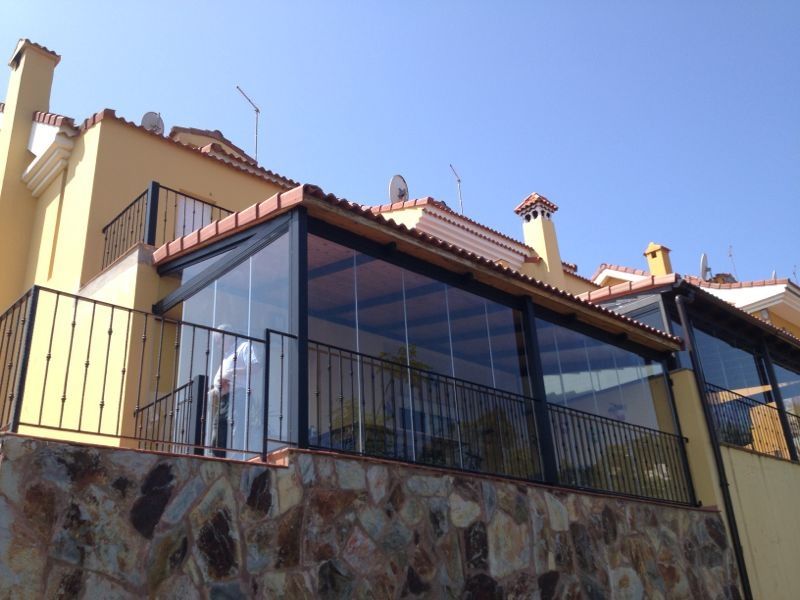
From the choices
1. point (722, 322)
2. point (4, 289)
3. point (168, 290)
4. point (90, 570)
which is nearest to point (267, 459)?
point (90, 570)

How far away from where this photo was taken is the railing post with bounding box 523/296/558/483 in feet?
29.9

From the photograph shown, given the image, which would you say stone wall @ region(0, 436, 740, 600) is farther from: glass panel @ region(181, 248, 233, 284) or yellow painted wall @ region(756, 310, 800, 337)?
yellow painted wall @ region(756, 310, 800, 337)

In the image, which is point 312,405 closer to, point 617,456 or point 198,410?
point 198,410

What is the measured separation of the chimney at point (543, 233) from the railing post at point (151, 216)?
1041 centimetres

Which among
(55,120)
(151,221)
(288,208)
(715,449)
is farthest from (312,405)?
(55,120)

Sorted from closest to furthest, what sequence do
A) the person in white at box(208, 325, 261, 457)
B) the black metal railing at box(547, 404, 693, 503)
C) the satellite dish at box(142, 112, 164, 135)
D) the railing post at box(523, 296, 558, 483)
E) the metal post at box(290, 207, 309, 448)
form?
the metal post at box(290, 207, 309, 448) → the person in white at box(208, 325, 261, 457) → the railing post at box(523, 296, 558, 483) → the black metal railing at box(547, 404, 693, 503) → the satellite dish at box(142, 112, 164, 135)

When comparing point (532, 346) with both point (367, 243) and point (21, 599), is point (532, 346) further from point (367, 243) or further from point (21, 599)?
point (21, 599)

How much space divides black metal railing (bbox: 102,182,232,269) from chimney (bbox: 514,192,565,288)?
28.7 feet

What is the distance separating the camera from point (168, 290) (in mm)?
9578

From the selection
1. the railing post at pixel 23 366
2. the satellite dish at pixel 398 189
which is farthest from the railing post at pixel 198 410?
the satellite dish at pixel 398 189

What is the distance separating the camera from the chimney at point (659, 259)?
18656mm

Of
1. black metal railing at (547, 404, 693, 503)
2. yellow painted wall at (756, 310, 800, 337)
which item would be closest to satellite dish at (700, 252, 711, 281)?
yellow painted wall at (756, 310, 800, 337)

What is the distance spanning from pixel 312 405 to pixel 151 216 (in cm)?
362

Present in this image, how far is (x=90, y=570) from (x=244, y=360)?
297cm
